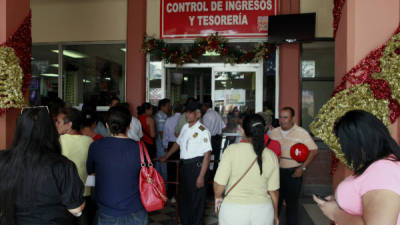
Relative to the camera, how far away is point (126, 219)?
229 centimetres

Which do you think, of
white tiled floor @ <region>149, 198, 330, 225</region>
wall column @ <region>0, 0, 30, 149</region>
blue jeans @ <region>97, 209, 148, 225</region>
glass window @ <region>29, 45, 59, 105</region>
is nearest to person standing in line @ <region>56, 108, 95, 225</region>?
blue jeans @ <region>97, 209, 148, 225</region>

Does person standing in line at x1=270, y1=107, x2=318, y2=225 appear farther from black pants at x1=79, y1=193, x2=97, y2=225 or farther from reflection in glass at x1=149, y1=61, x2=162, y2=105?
reflection in glass at x1=149, y1=61, x2=162, y2=105

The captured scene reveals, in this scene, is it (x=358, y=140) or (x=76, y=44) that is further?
(x=76, y=44)

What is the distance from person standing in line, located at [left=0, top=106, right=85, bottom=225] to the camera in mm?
1676

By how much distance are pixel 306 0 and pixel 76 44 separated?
478 centimetres

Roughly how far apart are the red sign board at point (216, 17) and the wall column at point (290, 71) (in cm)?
29

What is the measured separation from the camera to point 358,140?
4.77ft

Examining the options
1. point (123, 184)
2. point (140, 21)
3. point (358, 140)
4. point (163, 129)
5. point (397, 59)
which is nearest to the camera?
point (358, 140)

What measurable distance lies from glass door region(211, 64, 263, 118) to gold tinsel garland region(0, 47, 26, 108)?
432cm

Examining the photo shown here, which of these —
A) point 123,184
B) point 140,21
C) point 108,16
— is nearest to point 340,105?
point 123,184

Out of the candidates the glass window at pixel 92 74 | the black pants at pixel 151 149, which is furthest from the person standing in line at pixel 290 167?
the glass window at pixel 92 74

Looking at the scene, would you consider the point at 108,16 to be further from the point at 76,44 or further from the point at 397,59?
the point at 397,59

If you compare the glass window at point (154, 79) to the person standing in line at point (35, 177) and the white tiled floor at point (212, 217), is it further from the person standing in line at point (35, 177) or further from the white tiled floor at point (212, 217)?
the person standing in line at point (35, 177)

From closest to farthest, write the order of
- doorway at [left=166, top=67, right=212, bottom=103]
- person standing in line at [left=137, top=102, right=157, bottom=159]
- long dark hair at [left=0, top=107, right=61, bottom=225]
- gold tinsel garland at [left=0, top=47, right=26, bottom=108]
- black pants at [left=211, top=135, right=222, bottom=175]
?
long dark hair at [left=0, top=107, right=61, bottom=225], gold tinsel garland at [left=0, top=47, right=26, bottom=108], person standing in line at [left=137, top=102, right=157, bottom=159], black pants at [left=211, top=135, right=222, bottom=175], doorway at [left=166, top=67, right=212, bottom=103]
